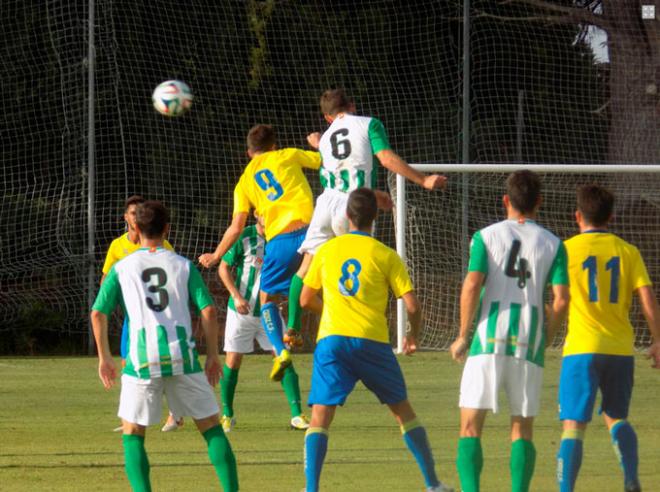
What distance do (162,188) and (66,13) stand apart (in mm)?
2536

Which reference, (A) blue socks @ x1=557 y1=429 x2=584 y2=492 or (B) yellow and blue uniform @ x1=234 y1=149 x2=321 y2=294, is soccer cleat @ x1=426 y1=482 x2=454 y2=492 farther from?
(B) yellow and blue uniform @ x1=234 y1=149 x2=321 y2=294

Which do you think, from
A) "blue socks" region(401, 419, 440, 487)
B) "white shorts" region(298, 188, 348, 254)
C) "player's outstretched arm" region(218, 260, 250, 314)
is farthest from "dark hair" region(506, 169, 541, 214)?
"player's outstretched arm" region(218, 260, 250, 314)

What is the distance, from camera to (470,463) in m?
5.74

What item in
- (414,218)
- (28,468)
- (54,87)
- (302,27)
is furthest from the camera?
(302,27)

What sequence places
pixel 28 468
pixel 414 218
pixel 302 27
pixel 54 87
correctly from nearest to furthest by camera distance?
pixel 28 468 < pixel 414 218 < pixel 54 87 < pixel 302 27

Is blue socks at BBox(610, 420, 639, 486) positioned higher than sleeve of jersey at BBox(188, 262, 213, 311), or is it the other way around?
sleeve of jersey at BBox(188, 262, 213, 311)

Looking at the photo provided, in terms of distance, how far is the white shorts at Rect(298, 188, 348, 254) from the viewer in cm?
856

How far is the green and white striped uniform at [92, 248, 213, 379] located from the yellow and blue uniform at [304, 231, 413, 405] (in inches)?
25.9

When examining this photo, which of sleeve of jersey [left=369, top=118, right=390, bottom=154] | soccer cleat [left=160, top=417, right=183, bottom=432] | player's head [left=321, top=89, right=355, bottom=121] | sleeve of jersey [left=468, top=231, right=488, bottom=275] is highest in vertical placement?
player's head [left=321, top=89, right=355, bottom=121]

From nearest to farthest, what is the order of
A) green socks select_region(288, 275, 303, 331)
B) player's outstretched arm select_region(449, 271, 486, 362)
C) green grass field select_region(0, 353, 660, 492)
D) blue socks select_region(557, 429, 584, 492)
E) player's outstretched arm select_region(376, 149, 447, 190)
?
1. player's outstretched arm select_region(449, 271, 486, 362)
2. blue socks select_region(557, 429, 584, 492)
3. green grass field select_region(0, 353, 660, 492)
4. player's outstretched arm select_region(376, 149, 447, 190)
5. green socks select_region(288, 275, 303, 331)

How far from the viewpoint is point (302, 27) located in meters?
17.2

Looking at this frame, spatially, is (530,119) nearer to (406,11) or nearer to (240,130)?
(406,11)

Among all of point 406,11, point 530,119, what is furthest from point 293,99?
point 530,119

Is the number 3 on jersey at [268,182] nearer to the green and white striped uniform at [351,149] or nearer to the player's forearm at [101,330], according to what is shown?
the green and white striped uniform at [351,149]
